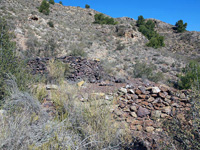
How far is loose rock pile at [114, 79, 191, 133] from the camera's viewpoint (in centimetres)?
333

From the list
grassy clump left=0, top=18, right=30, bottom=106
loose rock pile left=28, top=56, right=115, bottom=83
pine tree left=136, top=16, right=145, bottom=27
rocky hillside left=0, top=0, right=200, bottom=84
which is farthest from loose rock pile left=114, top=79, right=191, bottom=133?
pine tree left=136, top=16, right=145, bottom=27

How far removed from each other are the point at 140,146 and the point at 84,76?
529 cm

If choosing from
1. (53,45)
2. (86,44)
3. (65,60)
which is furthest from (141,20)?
(65,60)

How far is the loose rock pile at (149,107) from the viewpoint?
3335 millimetres

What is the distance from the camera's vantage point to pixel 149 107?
3.94 metres

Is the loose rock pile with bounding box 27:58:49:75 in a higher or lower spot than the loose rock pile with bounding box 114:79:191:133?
higher

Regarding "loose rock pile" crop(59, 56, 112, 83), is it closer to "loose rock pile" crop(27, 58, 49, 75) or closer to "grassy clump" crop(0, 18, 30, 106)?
"loose rock pile" crop(27, 58, 49, 75)

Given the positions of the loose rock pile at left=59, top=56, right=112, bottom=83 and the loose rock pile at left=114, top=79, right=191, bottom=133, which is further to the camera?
the loose rock pile at left=59, top=56, right=112, bottom=83

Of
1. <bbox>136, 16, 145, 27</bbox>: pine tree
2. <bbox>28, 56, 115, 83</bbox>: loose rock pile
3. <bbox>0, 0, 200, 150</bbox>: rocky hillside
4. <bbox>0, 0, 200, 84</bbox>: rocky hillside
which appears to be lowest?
<bbox>0, 0, 200, 150</bbox>: rocky hillside

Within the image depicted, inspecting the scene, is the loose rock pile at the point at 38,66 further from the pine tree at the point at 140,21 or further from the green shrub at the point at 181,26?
the green shrub at the point at 181,26

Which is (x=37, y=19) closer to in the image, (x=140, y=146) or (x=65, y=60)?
(x=65, y=60)

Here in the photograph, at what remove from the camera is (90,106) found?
2961 millimetres

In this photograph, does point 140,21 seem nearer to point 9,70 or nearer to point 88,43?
point 88,43

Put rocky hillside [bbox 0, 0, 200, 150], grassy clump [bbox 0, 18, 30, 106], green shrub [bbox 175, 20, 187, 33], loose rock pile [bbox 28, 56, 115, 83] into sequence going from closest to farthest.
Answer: rocky hillside [bbox 0, 0, 200, 150], grassy clump [bbox 0, 18, 30, 106], loose rock pile [bbox 28, 56, 115, 83], green shrub [bbox 175, 20, 187, 33]
